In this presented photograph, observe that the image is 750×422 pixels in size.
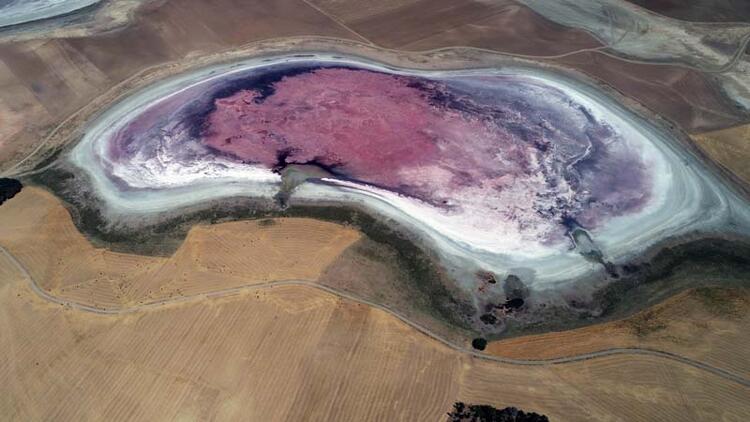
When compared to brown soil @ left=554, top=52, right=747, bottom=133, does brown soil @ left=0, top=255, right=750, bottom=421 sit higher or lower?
lower

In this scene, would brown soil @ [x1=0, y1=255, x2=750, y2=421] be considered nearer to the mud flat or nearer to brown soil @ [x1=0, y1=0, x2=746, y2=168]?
the mud flat

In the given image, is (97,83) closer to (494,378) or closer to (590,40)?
(494,378)

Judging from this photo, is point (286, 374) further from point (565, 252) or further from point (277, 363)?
point (565, 252)

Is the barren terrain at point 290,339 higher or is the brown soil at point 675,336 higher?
the brown soil at point 675,336

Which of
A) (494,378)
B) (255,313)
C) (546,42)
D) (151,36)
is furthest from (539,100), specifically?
(151,36)

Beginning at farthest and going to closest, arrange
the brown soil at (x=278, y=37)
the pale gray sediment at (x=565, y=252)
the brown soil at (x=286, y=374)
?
1. the brown soil at (x=278, y=37)
2. the pale gray sediment at (x=565, y=252)
3. the brown soil at (x=286, y=374)

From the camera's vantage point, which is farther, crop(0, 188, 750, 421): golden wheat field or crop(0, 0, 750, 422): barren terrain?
crop(0, 0, 750, 422): barren terrain

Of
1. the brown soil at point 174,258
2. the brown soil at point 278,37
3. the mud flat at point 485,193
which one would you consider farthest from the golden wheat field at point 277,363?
the brown soil at point 278,37

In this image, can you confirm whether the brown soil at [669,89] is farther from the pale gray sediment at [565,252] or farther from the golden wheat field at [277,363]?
the golden wheat field at [277,363]

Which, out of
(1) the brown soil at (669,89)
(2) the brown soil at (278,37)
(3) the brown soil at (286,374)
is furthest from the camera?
(2) the brown soil at (278,37)

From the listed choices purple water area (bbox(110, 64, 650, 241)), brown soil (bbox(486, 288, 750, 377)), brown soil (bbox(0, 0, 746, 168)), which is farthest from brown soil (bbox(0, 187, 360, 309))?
brown soil (bbox(486, 288, 750, 377))

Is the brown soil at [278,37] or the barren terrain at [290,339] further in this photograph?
the brown soil at [278,37]

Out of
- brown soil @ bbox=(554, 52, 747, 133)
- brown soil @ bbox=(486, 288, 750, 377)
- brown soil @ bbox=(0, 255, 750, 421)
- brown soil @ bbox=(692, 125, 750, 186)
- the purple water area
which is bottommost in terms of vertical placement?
brown soil @ bbox=(0, 255, 750, 421)
